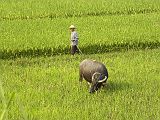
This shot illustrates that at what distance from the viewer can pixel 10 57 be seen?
10.3m

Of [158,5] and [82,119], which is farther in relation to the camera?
[158,5]

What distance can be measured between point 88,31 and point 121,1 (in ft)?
20.1

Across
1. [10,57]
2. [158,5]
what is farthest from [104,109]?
[158,5]

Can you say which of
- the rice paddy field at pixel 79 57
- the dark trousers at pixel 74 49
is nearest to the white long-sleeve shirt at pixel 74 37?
the dark trousers at pixel 74 49

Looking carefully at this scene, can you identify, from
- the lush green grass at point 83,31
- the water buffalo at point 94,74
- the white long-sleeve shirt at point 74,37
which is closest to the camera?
the water buffalo at point 94,74

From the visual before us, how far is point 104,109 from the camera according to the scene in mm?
6133

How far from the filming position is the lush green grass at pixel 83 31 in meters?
11.1

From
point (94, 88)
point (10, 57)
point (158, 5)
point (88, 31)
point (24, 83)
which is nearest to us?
point (94, 88)

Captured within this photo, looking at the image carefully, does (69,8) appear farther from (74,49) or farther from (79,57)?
(79,57)

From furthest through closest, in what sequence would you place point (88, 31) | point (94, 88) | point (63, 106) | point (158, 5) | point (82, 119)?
point (158, 5)
point (88, 31)
point (94, 88)
point (63, 106)
point (82, 119)

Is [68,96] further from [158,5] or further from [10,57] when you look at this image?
[158,5]

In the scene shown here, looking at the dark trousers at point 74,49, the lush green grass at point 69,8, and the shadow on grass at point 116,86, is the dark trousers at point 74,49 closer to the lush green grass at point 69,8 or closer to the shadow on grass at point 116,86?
the shadow on grass at point 116,86

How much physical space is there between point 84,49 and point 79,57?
89cm

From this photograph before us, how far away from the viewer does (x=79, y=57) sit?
1025cm
